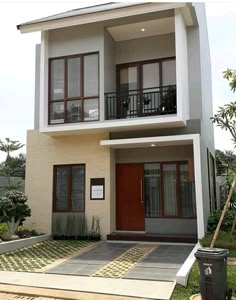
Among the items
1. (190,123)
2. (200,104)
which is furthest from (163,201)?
(200,104)

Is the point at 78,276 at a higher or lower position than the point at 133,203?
lower

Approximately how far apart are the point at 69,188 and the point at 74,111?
2.94m

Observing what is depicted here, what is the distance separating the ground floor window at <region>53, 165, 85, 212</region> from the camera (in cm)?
1233

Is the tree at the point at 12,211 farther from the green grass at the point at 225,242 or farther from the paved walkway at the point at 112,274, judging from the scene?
the green grass at the point at 225,242

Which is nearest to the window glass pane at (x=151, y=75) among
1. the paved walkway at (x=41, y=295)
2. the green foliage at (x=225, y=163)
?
the green foliage at (x=225, y=163)

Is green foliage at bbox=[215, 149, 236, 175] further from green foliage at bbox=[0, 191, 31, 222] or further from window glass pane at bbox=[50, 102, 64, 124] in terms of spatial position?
green foliage at bbox=[0, 191, 31, 222]

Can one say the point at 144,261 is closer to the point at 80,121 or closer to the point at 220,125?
the point at 220,125

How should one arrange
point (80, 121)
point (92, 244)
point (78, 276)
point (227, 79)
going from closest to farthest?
point (78, 276) → point (227, 79) → point (92, 244) → point (80, 121)

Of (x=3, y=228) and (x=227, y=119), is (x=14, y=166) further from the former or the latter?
(x=227, y=119)

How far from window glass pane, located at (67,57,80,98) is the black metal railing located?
3.91ft

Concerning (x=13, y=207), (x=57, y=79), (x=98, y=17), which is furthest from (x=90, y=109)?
(x=13, y=207)

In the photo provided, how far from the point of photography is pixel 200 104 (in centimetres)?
1194

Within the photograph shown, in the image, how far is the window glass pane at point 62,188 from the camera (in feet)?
40.9

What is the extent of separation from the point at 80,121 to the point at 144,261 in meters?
5.59
